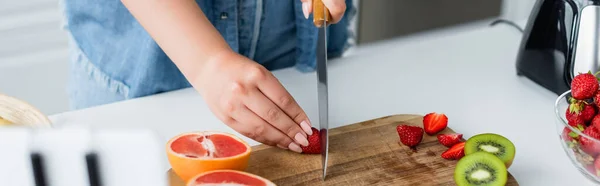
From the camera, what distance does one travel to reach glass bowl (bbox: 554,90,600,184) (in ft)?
3.27

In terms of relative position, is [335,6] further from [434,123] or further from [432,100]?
[432,100]

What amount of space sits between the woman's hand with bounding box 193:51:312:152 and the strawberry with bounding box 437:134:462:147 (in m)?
0.22

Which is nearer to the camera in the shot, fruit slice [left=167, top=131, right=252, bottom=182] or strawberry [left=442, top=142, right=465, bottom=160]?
fruit slice [left=167, top=131, right=252, bottom=182]

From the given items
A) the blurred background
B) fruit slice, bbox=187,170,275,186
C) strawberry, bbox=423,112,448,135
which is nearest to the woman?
fruit slice, bbox=187,170,275,186

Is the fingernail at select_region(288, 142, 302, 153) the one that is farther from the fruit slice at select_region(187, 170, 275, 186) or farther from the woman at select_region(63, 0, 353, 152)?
the fruit slice at select_region(187, 170, 275, 186)

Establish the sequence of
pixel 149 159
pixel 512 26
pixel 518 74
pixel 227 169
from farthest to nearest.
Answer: pixel 512 26, pixel 518 74, pixel 227 169, pixel 149 159

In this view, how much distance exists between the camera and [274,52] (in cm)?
143

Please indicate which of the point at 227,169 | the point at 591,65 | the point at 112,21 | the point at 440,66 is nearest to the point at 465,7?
the point at 440,66

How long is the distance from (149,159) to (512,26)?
1.40 metres

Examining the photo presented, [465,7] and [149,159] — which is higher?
[149,159]

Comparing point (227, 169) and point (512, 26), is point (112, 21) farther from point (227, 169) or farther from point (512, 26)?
point (512, 26)

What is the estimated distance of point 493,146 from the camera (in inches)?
43.2

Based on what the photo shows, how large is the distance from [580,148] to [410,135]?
255mm

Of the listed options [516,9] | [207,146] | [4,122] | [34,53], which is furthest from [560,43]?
[516,9]
